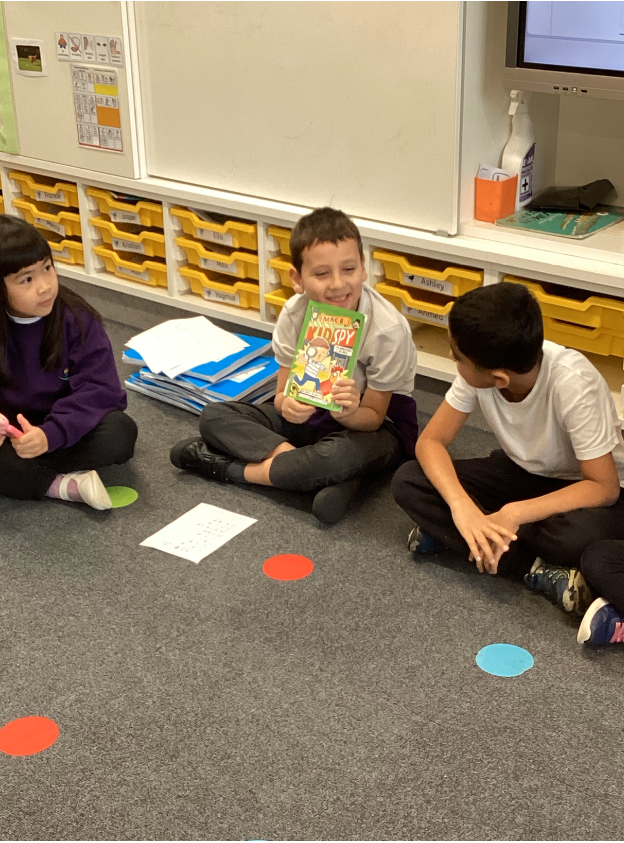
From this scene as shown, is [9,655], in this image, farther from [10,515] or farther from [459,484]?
[459,484]

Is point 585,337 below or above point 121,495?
above

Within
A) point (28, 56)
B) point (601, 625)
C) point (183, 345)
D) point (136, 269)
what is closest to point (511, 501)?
point (601, 625)

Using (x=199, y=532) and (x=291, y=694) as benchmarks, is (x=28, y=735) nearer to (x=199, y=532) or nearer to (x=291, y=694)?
(x=291, y=694)

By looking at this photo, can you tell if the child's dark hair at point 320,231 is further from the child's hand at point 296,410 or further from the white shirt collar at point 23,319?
the white shirt collar at point 23,319

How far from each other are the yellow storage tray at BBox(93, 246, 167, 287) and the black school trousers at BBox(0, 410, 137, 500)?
778 mm

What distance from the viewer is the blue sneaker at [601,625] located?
4.69ft

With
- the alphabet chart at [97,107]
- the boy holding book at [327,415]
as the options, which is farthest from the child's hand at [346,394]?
the alphabet chart at [97,107]

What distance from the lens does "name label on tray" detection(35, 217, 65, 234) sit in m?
2.88

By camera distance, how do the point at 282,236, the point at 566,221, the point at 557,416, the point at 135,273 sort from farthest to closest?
the point at 135,273 < the point at 282,236 < the point at 566,221 < the point at 557,416

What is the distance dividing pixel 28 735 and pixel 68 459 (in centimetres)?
73

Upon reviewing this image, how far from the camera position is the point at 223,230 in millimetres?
2426

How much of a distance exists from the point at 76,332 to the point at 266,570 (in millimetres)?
647

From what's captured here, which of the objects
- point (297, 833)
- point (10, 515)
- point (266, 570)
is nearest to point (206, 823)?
point (297, 833)

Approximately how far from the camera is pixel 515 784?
122 cm
